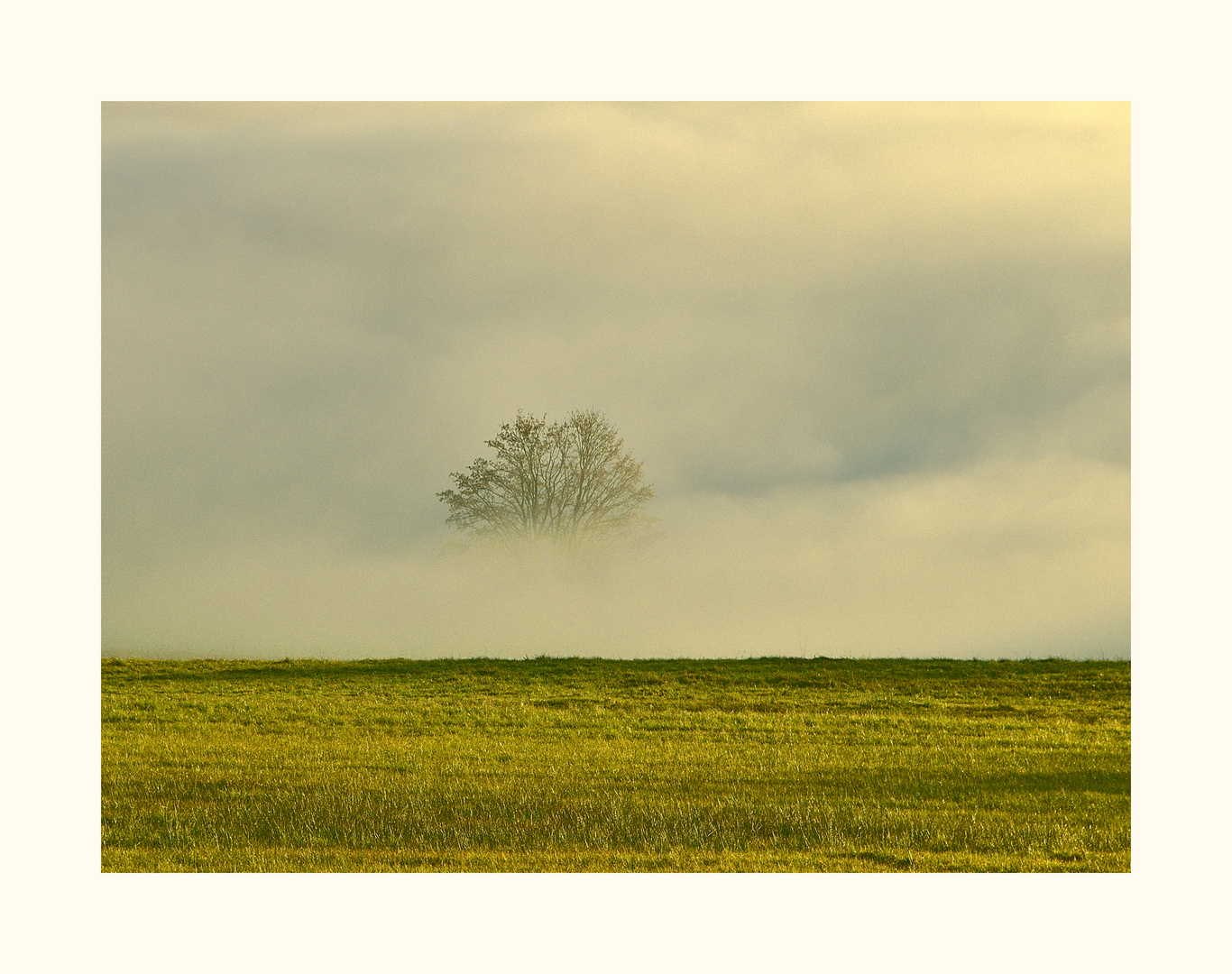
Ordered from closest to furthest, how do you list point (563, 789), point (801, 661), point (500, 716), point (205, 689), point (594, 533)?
point (563, 789)
point (500, 716)
point (205, 689)
point (801, 661)
point (594, 533)

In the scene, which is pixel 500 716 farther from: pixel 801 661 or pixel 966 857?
pixel 966 857

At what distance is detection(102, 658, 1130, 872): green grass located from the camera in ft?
42.6

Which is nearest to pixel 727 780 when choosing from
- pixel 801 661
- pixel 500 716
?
pixel 500 716

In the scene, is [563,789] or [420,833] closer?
[420,833]

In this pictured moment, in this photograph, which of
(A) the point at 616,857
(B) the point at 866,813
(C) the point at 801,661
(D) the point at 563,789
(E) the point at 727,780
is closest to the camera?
(A) the point at 616,857

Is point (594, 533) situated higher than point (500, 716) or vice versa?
point (594, 533)

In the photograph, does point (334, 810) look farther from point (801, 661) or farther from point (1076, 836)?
point (801, 661)

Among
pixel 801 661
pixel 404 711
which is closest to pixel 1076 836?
pixel 404 711

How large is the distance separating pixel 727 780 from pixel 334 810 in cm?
674

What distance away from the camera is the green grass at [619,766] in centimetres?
1298

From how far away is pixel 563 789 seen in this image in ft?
56.0

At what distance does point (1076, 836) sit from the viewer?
540 inches

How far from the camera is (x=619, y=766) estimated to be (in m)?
20.0

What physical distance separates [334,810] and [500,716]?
43.9 ft
